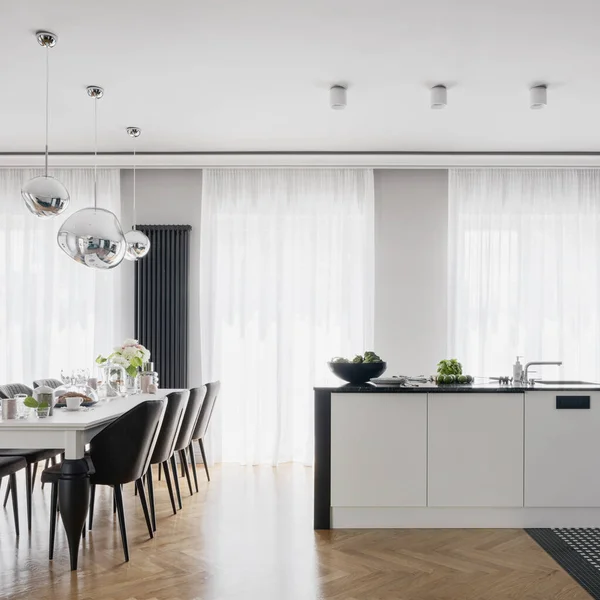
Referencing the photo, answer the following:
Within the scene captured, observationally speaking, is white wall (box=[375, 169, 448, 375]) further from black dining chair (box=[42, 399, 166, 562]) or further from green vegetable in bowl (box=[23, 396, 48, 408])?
green vegetable in bowl (box=[23, 396, 48, 408])

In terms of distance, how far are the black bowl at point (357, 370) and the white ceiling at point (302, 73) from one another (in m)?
1.95

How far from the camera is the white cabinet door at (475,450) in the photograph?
4.13m

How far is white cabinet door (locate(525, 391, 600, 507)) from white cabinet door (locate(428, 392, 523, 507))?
0.08 meters

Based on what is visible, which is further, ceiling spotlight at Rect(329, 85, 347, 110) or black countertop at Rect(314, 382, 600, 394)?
ceiling spotlight at Rect(329, 85, 347, 110)

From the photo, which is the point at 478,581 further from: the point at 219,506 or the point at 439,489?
the point at 219,506

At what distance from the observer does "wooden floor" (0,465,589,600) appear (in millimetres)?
3143

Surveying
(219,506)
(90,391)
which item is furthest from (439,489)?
(90,391)

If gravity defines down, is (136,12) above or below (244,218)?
above

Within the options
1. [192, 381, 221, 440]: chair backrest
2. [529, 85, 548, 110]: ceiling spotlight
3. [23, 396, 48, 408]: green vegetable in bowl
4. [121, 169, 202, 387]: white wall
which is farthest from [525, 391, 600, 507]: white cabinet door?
[121, 169, 202, 387]: white wall

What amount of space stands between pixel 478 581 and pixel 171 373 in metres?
3.90

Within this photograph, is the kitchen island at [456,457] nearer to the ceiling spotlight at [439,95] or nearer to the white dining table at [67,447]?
the white dining table at [67,447]

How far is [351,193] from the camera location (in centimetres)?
644

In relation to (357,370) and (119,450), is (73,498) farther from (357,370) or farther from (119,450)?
(357,370)

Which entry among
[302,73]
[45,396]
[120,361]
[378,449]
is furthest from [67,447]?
[302,73]
